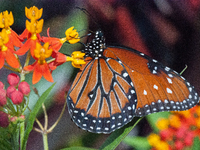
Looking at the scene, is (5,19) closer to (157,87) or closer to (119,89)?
(119,89)

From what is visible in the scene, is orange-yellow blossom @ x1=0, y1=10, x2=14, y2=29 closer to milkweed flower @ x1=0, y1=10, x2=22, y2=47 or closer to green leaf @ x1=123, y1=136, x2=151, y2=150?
milkweed flower @ x1=0, y1=10, x2=22, y2=47

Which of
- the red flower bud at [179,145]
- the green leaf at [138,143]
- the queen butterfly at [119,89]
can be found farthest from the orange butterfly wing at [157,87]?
the green leaf at [138,143]

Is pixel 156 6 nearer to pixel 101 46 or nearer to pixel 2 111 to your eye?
pixel 101 46

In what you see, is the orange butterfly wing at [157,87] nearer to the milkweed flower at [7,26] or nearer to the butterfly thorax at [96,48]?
the butterfly thorax at [96,48]

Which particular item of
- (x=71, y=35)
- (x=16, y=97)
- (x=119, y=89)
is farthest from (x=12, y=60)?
A: (x=119, y=89)

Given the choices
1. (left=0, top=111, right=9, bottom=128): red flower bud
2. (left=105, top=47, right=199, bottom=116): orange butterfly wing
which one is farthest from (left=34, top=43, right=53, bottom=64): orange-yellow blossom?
(left=105, top=47, right=199, bottom=116): orange butterfly wing
